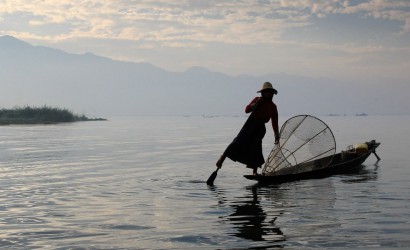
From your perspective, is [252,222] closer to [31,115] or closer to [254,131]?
[254,131]

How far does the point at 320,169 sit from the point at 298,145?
0.93m

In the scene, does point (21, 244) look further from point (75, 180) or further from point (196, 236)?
point (75, 180)

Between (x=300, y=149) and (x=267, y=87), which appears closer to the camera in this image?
(x=267, y=87)

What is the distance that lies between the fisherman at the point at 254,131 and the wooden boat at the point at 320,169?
2.07ft

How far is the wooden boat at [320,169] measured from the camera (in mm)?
12883

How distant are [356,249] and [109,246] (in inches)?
127

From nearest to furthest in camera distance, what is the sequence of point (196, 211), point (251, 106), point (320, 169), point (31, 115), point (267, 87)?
point (196, 211)
point (267, 87)
point (251, 106)
point (320, 169)
point (31, 115)

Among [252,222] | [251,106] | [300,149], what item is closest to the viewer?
[252,222]

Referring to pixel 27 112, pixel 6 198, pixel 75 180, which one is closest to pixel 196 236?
pixel 6 198

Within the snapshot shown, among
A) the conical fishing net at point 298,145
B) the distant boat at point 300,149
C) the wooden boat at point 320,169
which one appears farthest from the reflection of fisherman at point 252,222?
the conical fishing net at point 298,145

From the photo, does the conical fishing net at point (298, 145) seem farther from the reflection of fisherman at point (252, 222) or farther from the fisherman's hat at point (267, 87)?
the reflection of fisherman at point (252, 222)

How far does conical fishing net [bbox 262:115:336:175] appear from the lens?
1379 centimetres

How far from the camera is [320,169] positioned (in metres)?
14.4

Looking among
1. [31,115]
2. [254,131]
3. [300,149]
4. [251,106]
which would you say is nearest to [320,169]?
[300,149]
